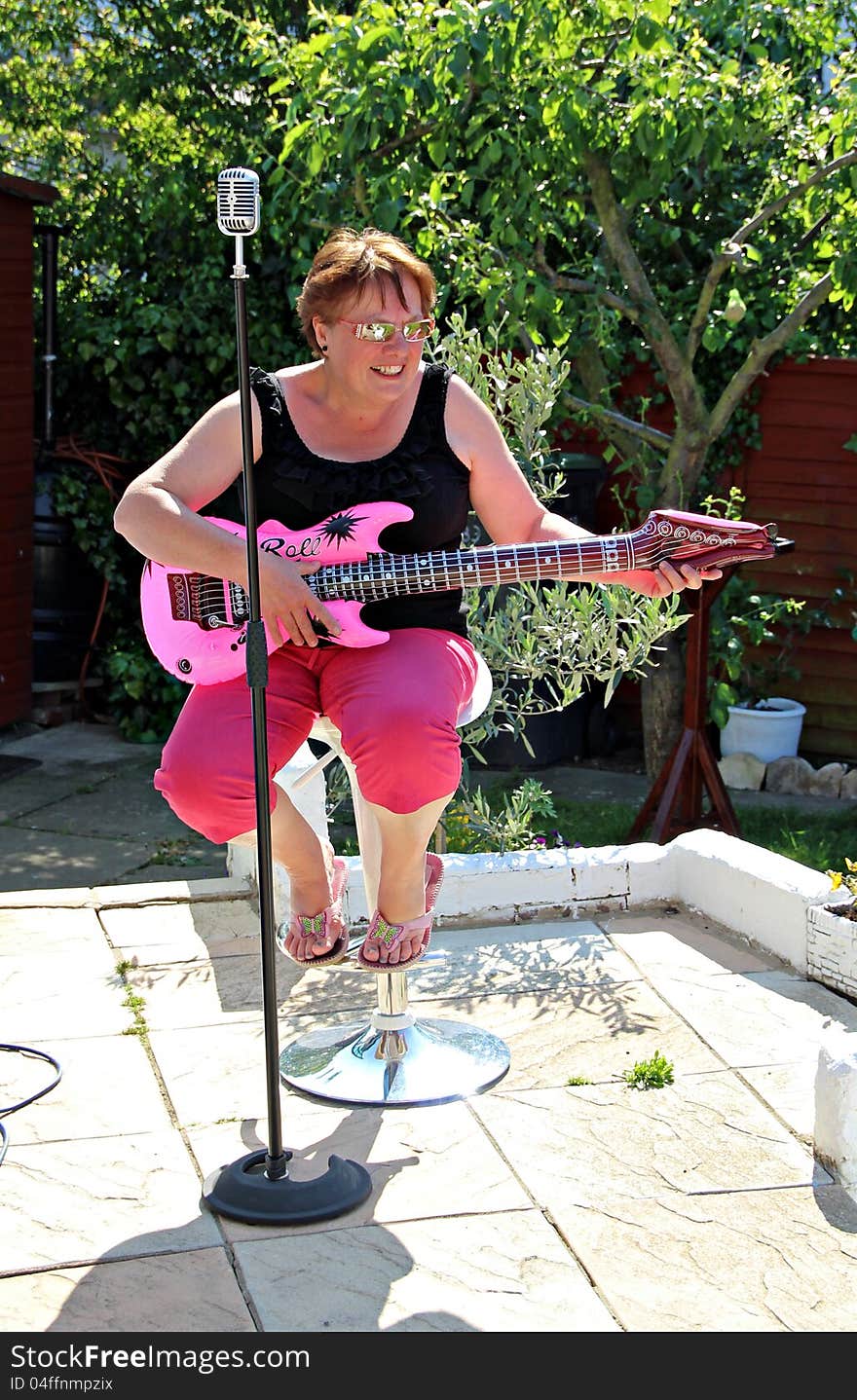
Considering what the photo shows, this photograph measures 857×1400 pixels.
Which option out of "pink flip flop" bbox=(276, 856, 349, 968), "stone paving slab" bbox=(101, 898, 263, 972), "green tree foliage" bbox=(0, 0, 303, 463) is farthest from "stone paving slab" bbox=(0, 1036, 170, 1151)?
"green tree foliage" bbox=(0, 0, 303, 463)

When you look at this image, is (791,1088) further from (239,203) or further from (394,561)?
(239,203)

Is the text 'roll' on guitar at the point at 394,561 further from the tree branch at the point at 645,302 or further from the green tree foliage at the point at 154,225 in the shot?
the green tree foliage at the point at 154,225

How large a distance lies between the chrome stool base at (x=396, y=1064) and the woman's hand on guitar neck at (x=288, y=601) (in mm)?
874

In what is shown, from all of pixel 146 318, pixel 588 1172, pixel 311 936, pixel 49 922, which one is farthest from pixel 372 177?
pixel 588 1172

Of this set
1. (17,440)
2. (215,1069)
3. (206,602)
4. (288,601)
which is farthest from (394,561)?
(17,440)

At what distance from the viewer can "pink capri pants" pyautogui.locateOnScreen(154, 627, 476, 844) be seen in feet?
9.17

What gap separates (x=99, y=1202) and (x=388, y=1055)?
0.70 meters

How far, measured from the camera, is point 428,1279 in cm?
238

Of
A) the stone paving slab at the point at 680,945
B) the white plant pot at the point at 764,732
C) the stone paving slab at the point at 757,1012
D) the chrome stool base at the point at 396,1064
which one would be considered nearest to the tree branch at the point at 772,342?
the white plant pot at the point at 764,732

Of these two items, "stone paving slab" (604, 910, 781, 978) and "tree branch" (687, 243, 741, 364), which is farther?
"tree branch" (687, 243, 741, 364)

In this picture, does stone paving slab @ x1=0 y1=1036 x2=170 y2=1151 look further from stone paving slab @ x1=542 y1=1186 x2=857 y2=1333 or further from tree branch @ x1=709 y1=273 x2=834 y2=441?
tree branch @ x1=709 y1=273 x2=834 y2=441

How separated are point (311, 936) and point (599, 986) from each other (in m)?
0.87

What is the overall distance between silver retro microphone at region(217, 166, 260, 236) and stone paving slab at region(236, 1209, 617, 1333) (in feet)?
5.21

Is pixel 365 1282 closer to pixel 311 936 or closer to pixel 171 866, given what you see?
pixel 311 936
